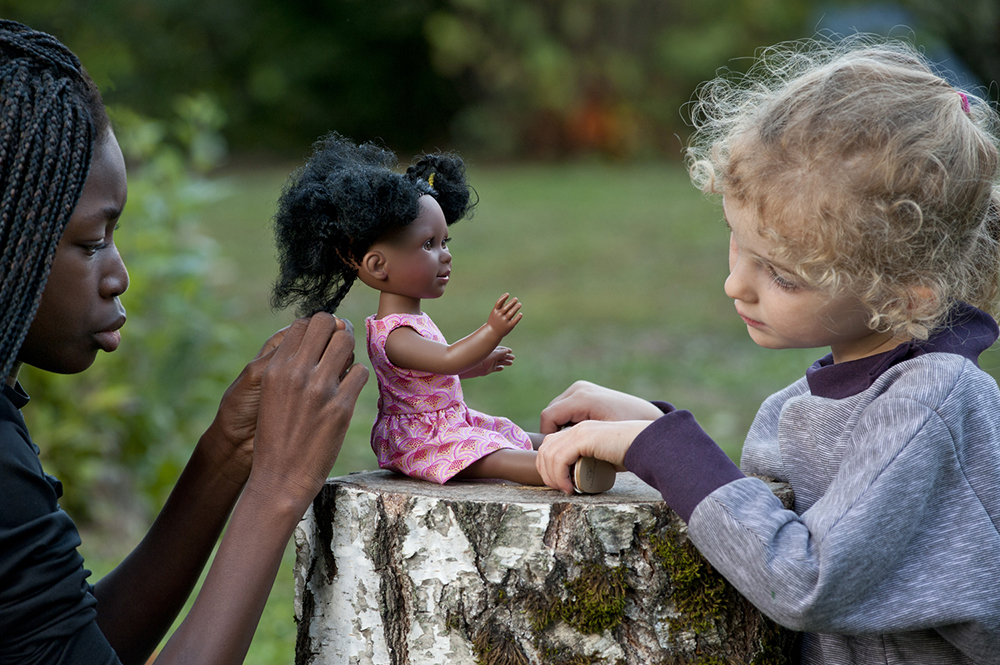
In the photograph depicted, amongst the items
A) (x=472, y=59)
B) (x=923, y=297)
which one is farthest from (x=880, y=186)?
(x=472, y=59)

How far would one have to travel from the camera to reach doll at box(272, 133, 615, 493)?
1.91 m

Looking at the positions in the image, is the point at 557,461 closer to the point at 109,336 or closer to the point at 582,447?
the point at 582,447

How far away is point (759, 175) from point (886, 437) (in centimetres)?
49

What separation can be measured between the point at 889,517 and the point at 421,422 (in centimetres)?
Answer: 95

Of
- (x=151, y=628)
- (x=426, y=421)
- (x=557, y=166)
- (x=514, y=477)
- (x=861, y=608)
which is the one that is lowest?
(x=861, y=608)

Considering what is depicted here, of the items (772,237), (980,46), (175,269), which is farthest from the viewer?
(980,46)

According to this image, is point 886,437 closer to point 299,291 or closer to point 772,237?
point 772,237

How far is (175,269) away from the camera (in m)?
4.36

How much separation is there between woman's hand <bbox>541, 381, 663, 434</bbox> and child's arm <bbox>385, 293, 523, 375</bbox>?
29cm

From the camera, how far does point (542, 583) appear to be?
1790 mm

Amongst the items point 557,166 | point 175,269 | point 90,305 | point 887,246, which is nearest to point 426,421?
point 90,305

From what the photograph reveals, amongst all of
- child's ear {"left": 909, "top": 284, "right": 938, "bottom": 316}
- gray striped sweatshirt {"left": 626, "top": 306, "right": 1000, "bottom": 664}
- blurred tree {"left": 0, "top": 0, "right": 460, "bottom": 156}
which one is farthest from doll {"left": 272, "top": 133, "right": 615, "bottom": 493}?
blurred tree {"left": 0, "top": 0, "right": 460, "bottom": 156}

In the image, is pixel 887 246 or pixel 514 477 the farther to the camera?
pixel 514 477

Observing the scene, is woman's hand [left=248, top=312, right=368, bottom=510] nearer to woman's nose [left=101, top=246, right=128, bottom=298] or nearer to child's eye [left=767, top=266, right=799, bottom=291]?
woman's nose [left=101, top=246, right=128, bottom=298]
